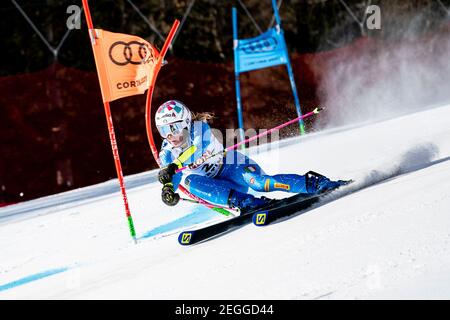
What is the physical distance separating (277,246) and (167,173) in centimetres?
131

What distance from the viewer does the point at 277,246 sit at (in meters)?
3.68

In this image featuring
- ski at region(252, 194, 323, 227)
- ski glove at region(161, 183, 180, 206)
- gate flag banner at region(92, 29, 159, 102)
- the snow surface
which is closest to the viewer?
the snow surface

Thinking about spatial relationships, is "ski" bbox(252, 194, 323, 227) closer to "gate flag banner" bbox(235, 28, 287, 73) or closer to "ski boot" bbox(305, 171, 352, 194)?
"ski boot" bbox(305, 171, 352, 194)

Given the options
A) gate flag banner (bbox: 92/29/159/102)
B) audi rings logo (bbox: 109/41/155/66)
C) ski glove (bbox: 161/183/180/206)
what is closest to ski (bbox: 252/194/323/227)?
ski glove (bbox: 161/183/180/206)

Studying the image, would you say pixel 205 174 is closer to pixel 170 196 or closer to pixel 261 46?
pixel 170 196

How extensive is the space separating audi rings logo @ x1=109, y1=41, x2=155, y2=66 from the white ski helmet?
572 millimetres

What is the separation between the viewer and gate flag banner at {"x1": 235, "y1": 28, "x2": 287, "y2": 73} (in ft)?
30.2

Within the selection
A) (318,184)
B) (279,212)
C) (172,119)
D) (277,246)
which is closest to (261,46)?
(172,119)

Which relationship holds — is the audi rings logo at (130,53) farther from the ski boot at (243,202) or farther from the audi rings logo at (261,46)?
the audi rings logo at (261,46)

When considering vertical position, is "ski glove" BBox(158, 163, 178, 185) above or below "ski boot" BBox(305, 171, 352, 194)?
above

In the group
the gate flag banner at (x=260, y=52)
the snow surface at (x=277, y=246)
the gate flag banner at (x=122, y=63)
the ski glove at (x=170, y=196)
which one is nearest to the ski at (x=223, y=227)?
the snow surface at (x=277, y=246)

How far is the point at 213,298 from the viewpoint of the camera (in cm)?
305

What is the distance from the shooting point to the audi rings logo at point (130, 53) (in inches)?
199

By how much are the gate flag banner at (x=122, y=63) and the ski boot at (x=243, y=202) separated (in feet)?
4.08
